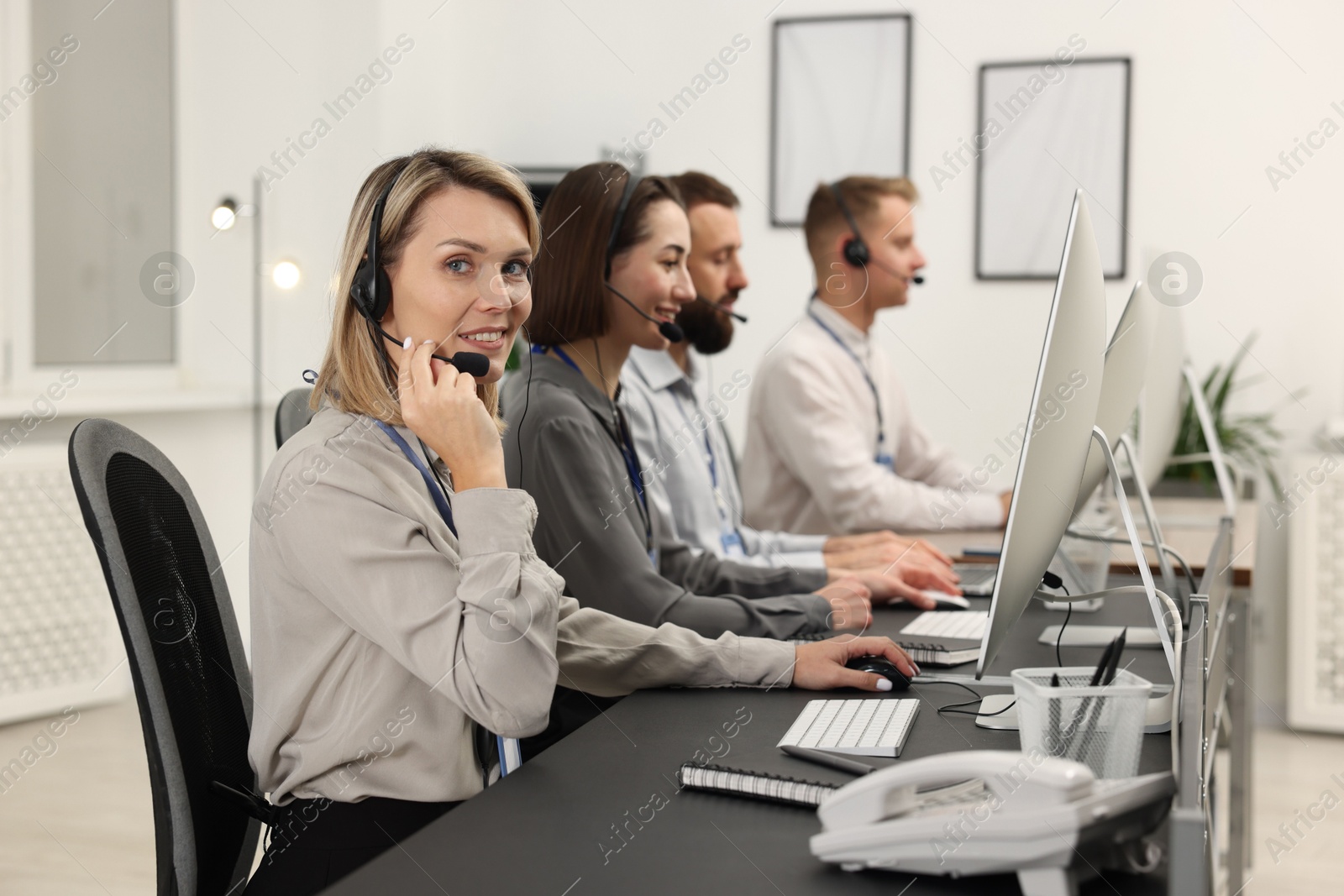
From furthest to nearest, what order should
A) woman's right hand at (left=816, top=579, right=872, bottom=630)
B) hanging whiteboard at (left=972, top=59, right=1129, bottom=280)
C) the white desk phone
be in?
hanging whiteboard at (left=972, top=59, right=1129, bottom=280)
woman's right hand at (left=816, top=579, right=872, bottom=630)
the white desk phone

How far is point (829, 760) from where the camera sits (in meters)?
1.06

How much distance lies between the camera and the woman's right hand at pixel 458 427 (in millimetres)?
1159

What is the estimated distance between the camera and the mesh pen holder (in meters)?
0.93

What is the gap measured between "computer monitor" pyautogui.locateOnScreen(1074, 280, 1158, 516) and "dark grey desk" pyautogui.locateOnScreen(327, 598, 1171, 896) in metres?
0.49

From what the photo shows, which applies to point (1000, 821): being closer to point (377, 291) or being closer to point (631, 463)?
point (377, 291)

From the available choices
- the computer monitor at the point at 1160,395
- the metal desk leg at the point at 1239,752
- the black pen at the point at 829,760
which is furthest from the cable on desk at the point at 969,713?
the metal desk leg at the point at 1239,752

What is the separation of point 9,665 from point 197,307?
4.49 ft

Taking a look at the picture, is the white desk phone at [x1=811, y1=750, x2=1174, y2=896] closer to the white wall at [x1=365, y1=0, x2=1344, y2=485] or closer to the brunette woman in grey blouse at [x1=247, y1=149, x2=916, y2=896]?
the brunette woman in grey blouse at [x1=247, y1=149, x2=916, y2=896]

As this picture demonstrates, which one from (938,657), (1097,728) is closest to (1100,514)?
(938,657)

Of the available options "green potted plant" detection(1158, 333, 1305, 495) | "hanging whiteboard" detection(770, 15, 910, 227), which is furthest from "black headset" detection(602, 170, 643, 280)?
"hanging whiteboard" detection(770, 15, 910, 227)

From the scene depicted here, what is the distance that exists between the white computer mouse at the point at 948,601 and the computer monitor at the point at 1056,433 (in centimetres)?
65

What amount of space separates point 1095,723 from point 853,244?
228cm

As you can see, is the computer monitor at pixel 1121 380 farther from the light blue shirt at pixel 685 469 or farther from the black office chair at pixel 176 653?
the black office chair at pixel 176 653

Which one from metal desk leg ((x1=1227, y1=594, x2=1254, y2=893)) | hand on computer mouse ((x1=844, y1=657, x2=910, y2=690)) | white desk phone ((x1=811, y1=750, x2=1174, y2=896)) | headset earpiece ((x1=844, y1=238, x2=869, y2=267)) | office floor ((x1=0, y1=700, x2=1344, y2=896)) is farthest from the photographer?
headset earpiece ((x1=844, y1=238, x2=869, y2=267))
